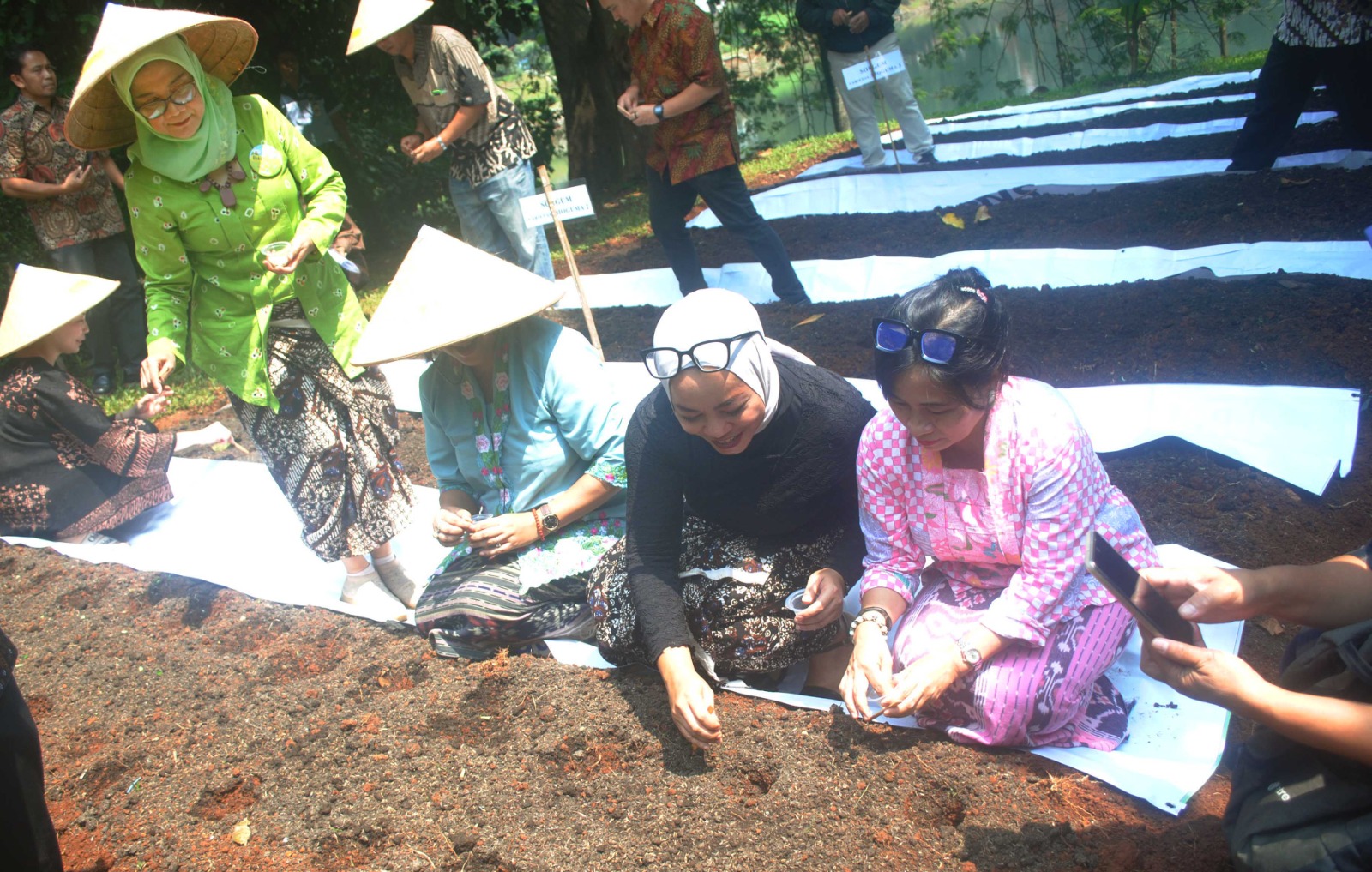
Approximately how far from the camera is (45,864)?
162 cm

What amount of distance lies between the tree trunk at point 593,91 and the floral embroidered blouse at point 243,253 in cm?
608

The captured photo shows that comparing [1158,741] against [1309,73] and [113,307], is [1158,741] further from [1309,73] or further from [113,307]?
[113,307]

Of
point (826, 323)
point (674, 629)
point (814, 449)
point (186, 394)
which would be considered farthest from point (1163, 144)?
point (186, 394)

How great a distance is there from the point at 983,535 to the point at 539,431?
1.17m

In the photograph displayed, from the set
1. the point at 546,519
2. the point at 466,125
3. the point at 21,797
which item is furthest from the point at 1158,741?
the point at 466,125

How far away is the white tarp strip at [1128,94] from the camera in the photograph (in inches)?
306

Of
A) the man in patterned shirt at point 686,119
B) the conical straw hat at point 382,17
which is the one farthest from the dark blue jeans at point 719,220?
the conical straw hat at point 382,17

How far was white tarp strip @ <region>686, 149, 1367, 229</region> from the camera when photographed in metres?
5.14

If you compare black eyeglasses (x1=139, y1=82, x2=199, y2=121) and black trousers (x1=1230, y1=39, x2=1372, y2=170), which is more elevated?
black eyeglasses (x1=139, y1=82, x2=199, y2=121)

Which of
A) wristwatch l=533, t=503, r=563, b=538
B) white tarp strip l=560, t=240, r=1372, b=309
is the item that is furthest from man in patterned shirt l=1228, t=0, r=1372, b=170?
wristwatch l=533, t=503, r=563, b=538

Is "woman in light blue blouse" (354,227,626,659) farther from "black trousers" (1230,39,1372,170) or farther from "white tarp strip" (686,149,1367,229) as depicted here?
"black trousers" (1230,39,1372,170)

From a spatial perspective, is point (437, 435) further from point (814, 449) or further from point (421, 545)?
point (814, 449)

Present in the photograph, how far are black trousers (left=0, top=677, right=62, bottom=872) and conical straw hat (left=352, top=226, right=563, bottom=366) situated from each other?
1057mm

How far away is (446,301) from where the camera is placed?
7.76 feet
